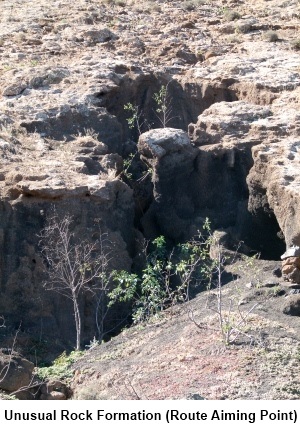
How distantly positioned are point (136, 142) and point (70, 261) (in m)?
4.37

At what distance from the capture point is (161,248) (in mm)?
18234

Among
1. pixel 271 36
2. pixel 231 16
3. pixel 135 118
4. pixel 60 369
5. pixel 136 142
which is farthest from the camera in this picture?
pixel 231 16

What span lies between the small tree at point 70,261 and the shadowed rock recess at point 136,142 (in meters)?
0.16

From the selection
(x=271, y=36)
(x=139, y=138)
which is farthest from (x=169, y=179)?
(x=271, y=36)

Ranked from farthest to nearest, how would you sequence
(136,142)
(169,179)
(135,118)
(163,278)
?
1. (135,118)
2. (136,142)
3. (169,179)
4. (163,278)

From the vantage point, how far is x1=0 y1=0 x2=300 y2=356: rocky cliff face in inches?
691

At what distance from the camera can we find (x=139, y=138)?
19.1 m

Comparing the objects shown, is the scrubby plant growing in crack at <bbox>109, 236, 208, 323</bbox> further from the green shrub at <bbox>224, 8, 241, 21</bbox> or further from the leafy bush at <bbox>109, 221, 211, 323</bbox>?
the green shrub at <bbox>224, 8, 241, 21</bbox>

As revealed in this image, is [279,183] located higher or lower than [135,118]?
lower

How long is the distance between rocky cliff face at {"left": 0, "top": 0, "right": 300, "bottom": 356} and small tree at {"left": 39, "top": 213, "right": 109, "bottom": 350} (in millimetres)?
179

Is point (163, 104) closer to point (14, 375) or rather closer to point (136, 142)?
point (136, 142)

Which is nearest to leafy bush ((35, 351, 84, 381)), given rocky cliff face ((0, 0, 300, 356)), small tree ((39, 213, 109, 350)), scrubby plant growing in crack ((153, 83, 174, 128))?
small tree ((39, 213, 109, 350))

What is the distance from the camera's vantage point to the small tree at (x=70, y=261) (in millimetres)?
17172

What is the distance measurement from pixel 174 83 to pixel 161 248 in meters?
4.85
